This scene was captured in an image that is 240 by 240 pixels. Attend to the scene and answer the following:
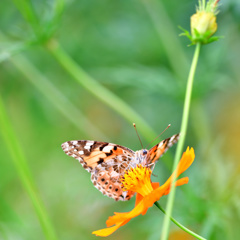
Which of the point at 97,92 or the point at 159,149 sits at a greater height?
the point at 97,92

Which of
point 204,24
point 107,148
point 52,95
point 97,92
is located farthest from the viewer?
point 52,95

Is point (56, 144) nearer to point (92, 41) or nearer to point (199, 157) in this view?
point (92, 41)

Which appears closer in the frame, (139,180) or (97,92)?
(139,180)

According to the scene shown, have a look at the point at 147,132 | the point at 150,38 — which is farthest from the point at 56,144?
the point at 147,132

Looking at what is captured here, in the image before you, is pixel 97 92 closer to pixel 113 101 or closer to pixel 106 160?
pixel 113 101

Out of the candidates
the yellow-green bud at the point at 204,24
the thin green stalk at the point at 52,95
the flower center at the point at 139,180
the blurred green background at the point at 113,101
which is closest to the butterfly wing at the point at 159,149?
the flower center at the point at 139,180

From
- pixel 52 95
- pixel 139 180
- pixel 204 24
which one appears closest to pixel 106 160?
pixel 139 180
